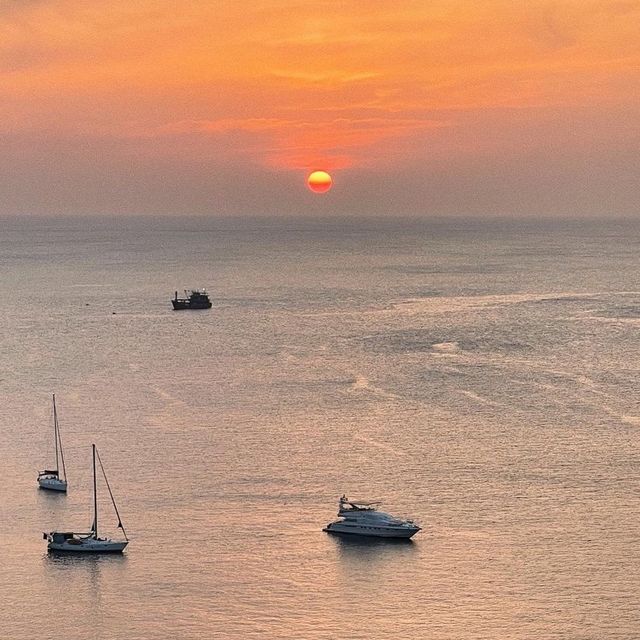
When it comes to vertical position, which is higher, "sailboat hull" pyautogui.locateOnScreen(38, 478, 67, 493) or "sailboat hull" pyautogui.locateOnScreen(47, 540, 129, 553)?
"sailboat hull" pyautogui.locateOnScreen(38, 478, 67, 493)

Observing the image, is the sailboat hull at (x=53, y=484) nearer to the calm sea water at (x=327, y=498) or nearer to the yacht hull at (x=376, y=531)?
the calm sea water at (x=327, y=498)

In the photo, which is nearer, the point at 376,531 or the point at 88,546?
the point at 88,546

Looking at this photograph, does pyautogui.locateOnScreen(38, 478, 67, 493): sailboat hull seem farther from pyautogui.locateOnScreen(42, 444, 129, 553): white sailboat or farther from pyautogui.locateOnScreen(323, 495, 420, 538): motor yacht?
pyautogui.locateOnScreen(323, 495, 420, 538): motor yacht

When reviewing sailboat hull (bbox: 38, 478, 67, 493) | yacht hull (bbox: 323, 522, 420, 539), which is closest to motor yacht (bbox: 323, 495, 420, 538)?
yacht hull (bbox: 323, 522, 420, 539)

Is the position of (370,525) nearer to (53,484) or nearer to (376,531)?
(376,531)

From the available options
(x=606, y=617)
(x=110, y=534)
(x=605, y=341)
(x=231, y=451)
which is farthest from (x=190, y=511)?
(x=605, y=341)

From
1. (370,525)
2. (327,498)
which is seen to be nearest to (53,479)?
(327,498)
